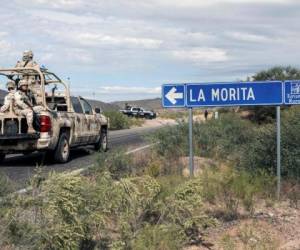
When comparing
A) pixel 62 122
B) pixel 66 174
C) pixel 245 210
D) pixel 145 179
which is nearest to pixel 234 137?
pixel 62 122

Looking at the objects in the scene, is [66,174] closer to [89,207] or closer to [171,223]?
[89,207]

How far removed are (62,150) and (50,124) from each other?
1.20m

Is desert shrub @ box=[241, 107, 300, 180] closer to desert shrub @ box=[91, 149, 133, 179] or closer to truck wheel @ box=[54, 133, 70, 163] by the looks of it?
desert shrub @ box=[91, 149, 133, 179]

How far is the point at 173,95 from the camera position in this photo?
1083 centimetres

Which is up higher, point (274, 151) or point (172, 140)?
point (274, 151)

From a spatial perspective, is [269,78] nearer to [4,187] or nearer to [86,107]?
[86,107]

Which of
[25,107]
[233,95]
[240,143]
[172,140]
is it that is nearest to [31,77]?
[25,107]

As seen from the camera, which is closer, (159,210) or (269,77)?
(159,210)

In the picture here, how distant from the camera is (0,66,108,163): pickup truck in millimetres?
15883

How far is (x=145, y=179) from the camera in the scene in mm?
7707

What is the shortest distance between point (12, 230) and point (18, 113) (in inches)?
403

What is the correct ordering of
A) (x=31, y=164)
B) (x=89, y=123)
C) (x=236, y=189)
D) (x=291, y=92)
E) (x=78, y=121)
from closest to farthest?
(x=236, y=189) < (x=291, y=92) < (x=31, y=164) < (x=78, y=121) < (x=89, y=123)

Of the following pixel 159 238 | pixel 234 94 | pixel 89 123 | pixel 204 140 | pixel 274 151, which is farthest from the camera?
pixel 89 123

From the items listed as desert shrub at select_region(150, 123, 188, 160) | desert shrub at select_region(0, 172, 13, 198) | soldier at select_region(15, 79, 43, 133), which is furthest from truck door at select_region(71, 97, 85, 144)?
desert shrub at select_region(0, 172, 13, 198)
